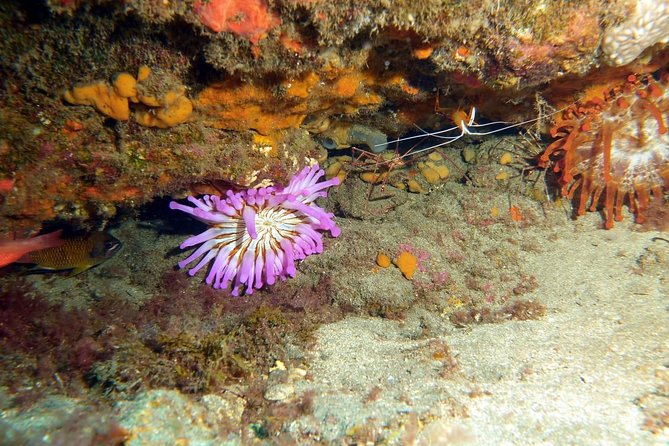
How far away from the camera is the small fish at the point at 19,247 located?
3.76 metres

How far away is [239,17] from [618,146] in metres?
4.35

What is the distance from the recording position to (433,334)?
368 cm

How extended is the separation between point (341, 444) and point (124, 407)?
57.7 inches

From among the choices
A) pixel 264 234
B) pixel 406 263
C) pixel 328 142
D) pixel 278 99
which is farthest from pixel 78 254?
pixel 406 263

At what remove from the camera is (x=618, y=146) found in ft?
13.7

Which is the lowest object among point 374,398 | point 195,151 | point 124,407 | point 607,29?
point 124,407

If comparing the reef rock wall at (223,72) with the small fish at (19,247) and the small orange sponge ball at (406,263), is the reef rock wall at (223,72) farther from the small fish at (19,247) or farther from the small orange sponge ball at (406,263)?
the small orange sponge ball at (406,263)

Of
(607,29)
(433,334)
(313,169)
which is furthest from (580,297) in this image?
(313,169)

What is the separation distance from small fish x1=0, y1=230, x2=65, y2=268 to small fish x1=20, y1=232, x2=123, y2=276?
22cm

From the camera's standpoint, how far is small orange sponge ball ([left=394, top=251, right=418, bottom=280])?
4141 millimetres

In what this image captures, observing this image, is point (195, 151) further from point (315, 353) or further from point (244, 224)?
point (315, 353)

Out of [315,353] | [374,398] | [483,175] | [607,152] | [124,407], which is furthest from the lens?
[483,175]

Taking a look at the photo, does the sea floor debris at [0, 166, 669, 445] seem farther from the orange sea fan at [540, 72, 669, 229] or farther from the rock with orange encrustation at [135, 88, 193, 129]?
the rock with orange encrustation at [135, 88, 193, 129]

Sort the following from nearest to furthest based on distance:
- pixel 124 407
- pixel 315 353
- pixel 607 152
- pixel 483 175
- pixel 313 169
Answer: pixel 124 407 → pixel 315 353 → pixel 607 152 → pixel 313 169 → pixel 483 175
